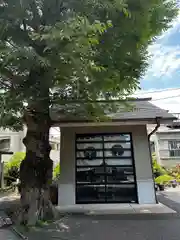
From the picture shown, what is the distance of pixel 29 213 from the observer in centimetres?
513

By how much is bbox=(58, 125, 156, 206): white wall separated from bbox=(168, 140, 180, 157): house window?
1028 centimetres

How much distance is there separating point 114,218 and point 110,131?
3.38m

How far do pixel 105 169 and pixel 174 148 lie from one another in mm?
11107

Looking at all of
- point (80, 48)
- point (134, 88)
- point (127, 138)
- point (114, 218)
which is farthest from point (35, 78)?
point (127, 138)

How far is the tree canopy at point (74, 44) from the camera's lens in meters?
3.46

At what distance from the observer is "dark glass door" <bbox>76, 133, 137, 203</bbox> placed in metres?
7.71


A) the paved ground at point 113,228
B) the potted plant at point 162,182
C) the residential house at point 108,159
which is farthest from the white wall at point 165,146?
the paved ground at point 113,228

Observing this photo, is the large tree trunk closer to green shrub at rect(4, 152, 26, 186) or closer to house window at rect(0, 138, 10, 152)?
green shrub at rect(4, 152, 26, 186)

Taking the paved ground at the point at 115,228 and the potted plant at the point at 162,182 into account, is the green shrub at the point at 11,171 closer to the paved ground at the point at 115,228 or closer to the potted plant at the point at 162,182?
the paved ground at the point at 115,228

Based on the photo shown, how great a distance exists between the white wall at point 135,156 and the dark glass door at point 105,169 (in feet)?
0.70

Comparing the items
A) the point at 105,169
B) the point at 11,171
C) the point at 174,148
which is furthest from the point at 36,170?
the point at 174,148

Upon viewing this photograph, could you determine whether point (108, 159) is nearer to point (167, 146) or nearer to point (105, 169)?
→ point (105, 169)

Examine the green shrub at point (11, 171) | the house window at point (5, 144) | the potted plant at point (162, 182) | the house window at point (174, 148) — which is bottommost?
the potted plant at point (162, 182)

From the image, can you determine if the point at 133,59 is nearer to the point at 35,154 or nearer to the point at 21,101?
the point at 21,101
